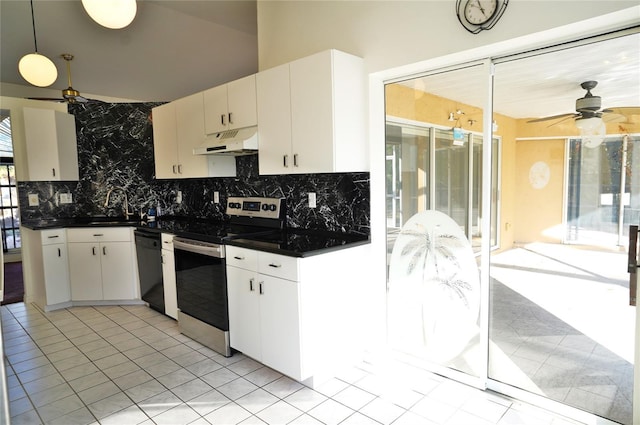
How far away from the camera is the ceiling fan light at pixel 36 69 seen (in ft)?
10.1

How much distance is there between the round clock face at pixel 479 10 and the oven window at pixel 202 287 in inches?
90.2

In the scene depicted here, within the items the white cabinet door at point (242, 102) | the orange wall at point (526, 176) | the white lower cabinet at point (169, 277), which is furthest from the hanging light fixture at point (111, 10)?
the orange wall at point (526, 176)

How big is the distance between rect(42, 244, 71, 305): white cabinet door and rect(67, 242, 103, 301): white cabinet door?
0.19ft

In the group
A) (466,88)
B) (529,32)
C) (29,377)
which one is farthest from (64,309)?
(529,32)

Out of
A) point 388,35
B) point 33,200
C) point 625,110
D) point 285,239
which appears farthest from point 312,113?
point 33,200

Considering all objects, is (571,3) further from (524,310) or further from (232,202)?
(232,202)

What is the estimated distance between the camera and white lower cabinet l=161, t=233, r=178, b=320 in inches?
141

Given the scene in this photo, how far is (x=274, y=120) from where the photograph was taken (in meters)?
2.98

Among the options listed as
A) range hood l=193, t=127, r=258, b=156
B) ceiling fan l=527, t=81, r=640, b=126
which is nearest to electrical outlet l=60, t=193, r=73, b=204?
range hood l=193, t=127, r=258, b=156

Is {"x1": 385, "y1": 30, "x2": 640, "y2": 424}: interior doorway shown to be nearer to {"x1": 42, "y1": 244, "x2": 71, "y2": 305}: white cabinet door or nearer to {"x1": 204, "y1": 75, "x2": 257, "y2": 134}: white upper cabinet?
{"x1": 204, "y1": 75, "x2": 257, "y2": 134}: white upper cabinet

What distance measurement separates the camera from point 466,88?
8.20 feet

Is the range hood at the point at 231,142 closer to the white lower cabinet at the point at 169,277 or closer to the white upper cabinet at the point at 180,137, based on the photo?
the white upper cabinet at the point at 180,137

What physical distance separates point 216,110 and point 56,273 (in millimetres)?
2595

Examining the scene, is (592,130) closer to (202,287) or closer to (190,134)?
(202,287)
